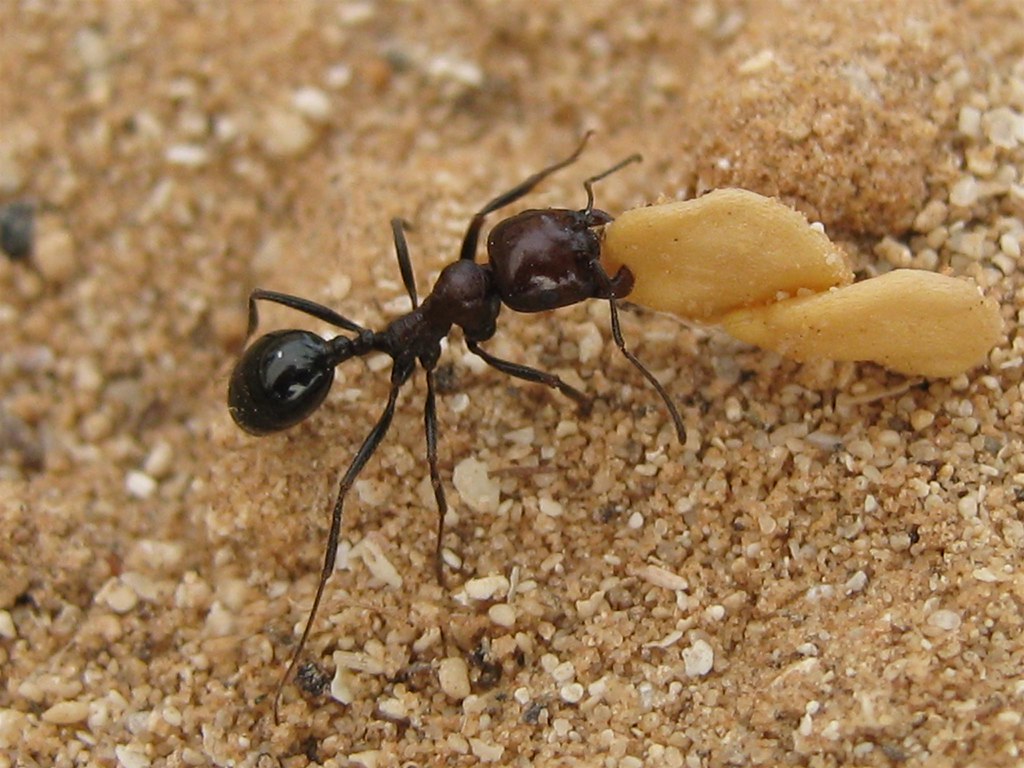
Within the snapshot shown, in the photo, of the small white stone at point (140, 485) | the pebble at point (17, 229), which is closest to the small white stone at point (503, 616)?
the small white stone at point (140, 485)

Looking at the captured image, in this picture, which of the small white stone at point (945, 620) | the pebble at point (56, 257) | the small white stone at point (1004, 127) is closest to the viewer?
the small white stone at point (945, 620)

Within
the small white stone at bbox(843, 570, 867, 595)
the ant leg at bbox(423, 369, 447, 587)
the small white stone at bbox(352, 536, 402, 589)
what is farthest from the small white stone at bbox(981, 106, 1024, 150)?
the small white stone at bbox(352, 536, 402, 589)

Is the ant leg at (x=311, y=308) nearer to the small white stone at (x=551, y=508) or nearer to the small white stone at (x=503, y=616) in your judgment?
the small white stone at (x=551, y=508)

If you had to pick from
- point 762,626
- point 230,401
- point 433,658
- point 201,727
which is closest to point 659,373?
point 762,626

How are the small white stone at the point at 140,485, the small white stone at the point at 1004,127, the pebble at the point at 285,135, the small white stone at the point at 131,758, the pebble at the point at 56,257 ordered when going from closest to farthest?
the small white stone at the point at 131,758
the small white stone at the point at 1004,127
the small white stone at the point at 140,485
the pebble at the point at 56,257
the pebble at the point at 285,135

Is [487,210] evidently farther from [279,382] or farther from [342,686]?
[342,686]

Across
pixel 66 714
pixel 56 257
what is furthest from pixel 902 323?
pixel 56 257

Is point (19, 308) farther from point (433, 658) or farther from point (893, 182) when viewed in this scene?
point (893, 182)

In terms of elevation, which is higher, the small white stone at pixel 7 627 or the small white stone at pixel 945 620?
the small white stone at pixel 945 620
